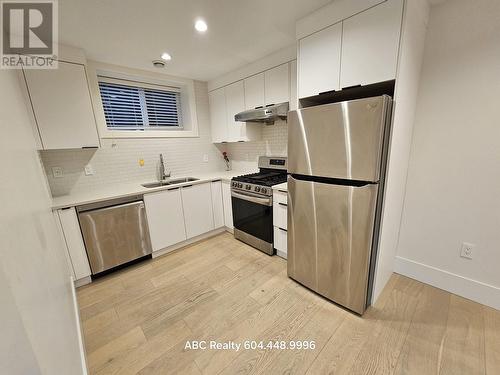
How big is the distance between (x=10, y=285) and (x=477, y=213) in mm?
2567

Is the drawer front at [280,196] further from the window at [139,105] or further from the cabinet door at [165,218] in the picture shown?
the window at [139,105]

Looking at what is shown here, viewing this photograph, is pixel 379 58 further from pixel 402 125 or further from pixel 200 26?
pixel 200 26

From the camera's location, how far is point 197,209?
279cm

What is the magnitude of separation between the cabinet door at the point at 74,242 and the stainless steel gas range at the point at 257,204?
1660 mm

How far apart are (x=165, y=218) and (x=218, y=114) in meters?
1.79

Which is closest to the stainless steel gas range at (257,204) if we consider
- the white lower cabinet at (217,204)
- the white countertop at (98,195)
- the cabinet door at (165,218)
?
the white lower cabinet at (217,204)

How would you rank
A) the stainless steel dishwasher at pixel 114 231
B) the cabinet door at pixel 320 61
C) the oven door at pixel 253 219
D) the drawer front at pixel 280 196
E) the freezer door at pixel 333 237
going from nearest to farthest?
the freezer door at pixel 333 237 → the cabinet door at pixel 320 61 → the stainless steel dishwasher at pixel 114 231 → the drawer front at pixel 280 196 → the oven door at pixel 253 219

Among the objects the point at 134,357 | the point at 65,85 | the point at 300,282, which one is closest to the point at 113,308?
the point at 134,357

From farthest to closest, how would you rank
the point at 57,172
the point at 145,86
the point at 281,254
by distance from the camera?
1. the point at 145,86
2. the point at 281,254
3. the point at 57,172

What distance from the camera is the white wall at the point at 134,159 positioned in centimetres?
226

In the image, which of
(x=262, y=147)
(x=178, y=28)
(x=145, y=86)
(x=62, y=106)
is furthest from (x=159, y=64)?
(x=262, y=147)

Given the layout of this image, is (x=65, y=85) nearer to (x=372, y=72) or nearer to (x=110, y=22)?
(x=110, y=22)

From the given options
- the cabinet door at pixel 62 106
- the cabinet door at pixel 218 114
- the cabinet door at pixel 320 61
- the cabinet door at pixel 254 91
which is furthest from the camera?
the cabinet door at pixel 218 114

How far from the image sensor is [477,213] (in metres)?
1.61
